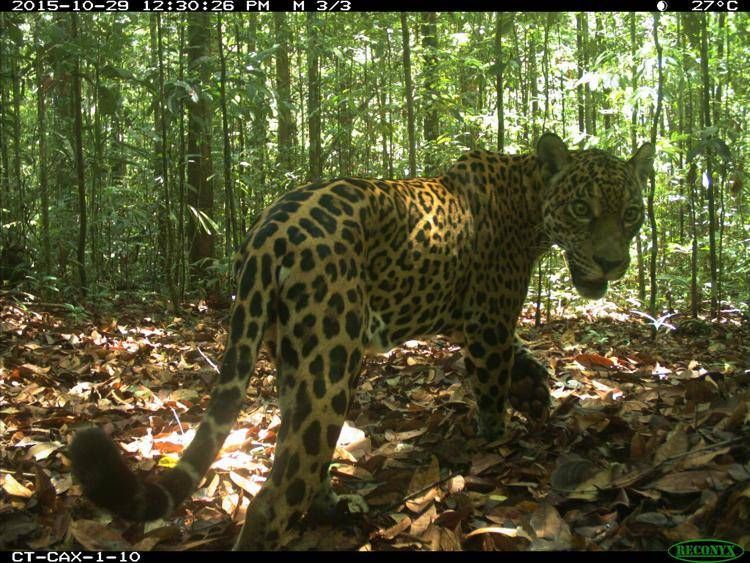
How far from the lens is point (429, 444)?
438 cm

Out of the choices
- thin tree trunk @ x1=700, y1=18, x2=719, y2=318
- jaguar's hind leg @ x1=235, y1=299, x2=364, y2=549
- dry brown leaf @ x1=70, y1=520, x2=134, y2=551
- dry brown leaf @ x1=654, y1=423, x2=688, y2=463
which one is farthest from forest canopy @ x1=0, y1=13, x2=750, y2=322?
dry brown leaf @ x1=70, y1=520, x2=134, y2=551

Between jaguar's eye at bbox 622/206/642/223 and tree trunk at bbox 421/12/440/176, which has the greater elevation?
tree trunk at bbox 421/12/440/176

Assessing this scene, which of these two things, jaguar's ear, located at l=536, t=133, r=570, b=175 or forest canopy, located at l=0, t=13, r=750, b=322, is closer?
jaguar's ear, located at l=536, t=133, r=570, b=175

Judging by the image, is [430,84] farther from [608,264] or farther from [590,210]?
[608,264]

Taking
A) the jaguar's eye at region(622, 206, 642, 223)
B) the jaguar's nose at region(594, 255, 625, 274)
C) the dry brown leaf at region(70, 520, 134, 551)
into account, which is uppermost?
the jaguar's eye at region(622, 206, 642, 223)

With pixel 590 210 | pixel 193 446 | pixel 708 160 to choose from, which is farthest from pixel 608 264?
pixel 708 160

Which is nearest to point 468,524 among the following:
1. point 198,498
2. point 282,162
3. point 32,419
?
point 198,498

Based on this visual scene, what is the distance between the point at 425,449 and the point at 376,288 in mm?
1424

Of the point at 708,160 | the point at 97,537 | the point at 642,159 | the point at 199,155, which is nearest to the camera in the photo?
the point at 97,537

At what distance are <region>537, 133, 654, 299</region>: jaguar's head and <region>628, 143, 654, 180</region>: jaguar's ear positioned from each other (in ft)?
0.41

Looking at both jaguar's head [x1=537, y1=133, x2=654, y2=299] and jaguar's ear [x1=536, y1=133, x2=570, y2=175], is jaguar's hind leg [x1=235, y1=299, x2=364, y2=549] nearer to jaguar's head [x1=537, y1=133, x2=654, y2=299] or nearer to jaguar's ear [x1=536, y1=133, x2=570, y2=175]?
jaguar's head [x1=537, y1=133, x2=654, y2=299]

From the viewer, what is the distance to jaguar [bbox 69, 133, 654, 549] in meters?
2.74

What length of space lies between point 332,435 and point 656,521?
1.55 metres

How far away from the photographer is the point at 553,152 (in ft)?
14.9
